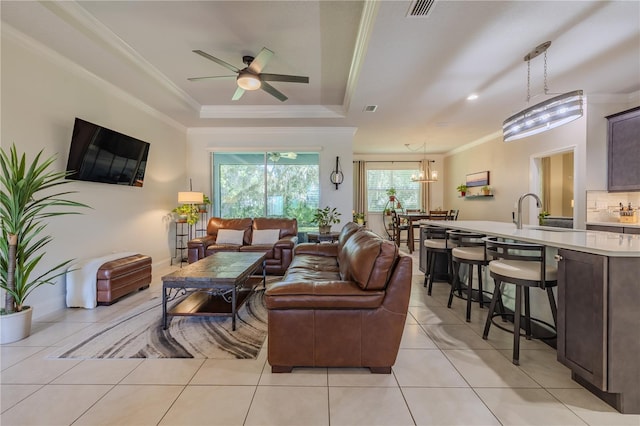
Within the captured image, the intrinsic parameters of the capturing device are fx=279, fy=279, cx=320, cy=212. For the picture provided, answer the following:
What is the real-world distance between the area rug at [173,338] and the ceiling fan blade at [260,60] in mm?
2609

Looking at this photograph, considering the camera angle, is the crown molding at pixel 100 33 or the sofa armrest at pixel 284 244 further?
the sofa armrest at pixel 284 244

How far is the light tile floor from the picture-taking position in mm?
1506

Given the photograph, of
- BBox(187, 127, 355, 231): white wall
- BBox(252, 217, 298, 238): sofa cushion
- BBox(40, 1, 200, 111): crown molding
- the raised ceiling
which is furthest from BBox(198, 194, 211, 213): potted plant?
BBox(40, 1, 200, 111): crown molding

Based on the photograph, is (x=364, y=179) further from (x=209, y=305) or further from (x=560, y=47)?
(x=209, y=305)

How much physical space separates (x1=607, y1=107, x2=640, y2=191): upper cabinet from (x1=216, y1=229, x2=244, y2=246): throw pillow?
5.71 m

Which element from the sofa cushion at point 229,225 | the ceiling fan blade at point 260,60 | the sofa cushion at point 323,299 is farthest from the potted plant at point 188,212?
the sofa cushion at point 323,299

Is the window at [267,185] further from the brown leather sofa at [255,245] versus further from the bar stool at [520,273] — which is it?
the bar stool at [520,273]

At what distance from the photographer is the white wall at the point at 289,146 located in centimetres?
583

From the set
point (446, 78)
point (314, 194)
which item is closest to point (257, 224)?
point (314, 194)

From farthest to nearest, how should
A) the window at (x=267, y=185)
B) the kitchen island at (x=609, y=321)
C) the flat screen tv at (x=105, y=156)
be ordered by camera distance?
the window at (x=267, y=185)
the flat screen tv at (x=105, y=156)
the kitchen island at (x=609, y=321)

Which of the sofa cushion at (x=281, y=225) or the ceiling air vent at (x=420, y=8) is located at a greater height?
the ceiling air vent at (x=420, y=8)

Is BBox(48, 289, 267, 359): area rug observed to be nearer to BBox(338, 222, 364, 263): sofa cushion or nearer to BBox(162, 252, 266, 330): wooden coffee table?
BBox(162, 252, 266, 330): wooden coffee table

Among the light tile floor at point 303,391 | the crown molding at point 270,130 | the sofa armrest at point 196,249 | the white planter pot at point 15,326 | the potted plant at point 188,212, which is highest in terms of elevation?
the crown molding at point 270,130

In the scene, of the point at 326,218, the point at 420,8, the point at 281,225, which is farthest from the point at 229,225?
the point at 420,8
